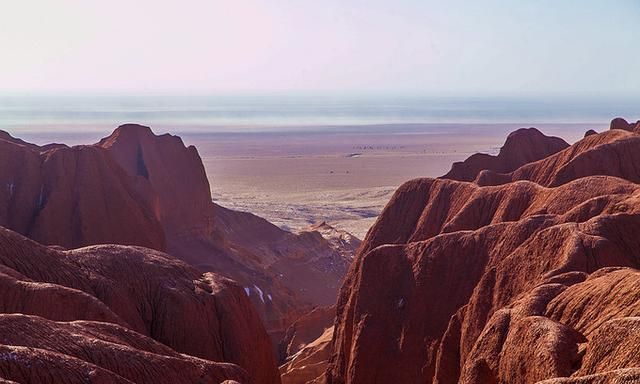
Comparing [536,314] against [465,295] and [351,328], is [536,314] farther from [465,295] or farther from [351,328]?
[351,328]

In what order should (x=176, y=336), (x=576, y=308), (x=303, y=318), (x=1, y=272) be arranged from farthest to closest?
1. (x=303, y=318)
2. (x=176, y=336)
3. (x=1, y=272)
4. (x=576, y=308)

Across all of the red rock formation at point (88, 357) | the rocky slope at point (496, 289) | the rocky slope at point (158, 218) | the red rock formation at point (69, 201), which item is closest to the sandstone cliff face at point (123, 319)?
the red rock formation at point (88, 357)

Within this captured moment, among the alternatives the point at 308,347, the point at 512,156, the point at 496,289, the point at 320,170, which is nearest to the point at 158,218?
the point at 308,347

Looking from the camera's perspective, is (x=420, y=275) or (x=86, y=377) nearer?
(x=86, y=377)

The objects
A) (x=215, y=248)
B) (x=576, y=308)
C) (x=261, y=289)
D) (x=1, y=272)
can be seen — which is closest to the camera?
(x=576, y=308)

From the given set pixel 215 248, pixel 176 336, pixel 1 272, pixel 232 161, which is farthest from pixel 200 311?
pixel 232 161

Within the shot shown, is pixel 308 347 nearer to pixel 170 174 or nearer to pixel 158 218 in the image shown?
pixel 158 218

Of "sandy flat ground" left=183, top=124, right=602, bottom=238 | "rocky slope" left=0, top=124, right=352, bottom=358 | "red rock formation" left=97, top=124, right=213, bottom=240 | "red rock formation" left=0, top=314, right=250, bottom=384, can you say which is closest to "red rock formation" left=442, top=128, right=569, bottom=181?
"rocky slope" left=0, top=124, right=352, bottom=358
